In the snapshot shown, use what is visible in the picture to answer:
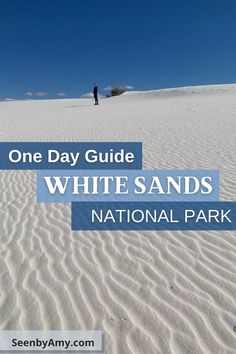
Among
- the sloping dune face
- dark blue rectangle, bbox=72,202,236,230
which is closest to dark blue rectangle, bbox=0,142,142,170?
dark blue rectangle, bbox=72,202,236,230

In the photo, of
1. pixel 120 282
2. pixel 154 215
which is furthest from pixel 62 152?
pixel 120 282

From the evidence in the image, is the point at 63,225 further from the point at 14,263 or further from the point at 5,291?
the point at 5,291

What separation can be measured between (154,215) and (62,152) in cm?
594

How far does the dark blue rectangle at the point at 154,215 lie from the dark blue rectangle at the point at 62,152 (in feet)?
8.68

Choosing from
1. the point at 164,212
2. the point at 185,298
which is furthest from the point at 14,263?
the point at 164,212

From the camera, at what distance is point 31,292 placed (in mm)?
3549

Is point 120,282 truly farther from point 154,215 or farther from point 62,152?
point 62,152

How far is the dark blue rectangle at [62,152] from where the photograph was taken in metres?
8.75

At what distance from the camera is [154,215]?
5562mm

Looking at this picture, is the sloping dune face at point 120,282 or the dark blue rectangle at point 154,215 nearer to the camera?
the sloping dune face at point 120,282

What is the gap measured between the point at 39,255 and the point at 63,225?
1.01m

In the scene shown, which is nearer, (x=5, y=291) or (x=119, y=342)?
(x=119, y=342)

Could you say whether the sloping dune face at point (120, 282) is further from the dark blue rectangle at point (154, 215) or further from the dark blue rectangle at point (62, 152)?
the dark blue rectangle at point (62, 152)

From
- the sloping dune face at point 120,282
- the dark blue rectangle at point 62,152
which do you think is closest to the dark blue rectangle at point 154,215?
the sloping dune face at point 120,282
